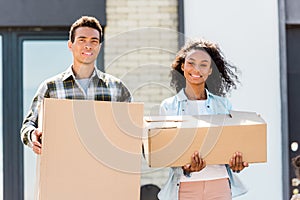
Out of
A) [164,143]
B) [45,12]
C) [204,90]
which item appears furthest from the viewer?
[45,12]

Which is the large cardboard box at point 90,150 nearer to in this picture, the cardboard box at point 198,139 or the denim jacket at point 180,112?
the cardboard box at point 198,139

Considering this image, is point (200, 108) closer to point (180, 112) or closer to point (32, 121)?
point (180, 112)

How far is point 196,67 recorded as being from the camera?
451 cm

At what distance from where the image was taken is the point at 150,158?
14.0ft

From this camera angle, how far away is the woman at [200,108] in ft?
14.6

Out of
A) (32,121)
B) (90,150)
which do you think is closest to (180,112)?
(90,150)

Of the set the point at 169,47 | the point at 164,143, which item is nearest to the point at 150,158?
the point at 164,143

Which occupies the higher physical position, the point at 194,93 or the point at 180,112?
the point at 194,93

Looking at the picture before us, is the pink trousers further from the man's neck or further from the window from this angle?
the window

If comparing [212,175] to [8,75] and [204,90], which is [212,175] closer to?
[204,90]

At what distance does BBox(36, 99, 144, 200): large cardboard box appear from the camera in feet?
13.1

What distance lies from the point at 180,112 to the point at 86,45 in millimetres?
661

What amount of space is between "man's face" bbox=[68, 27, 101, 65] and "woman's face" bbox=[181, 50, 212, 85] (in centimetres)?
53

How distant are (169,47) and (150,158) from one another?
10.1ft
